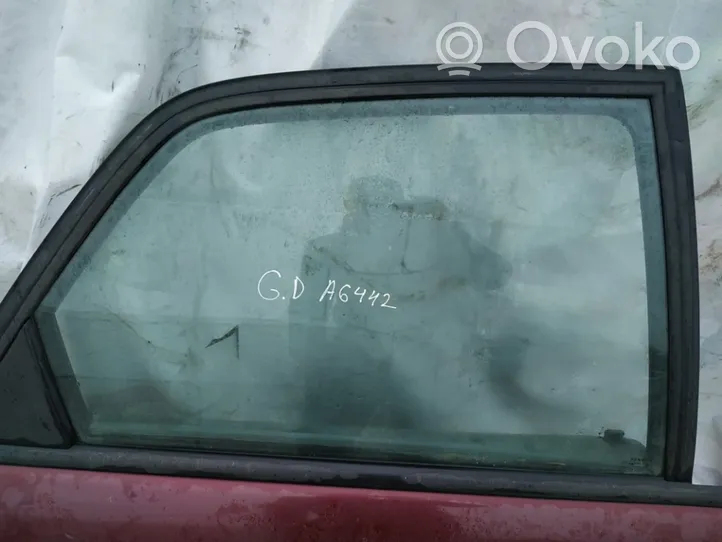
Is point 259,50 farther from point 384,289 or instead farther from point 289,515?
point 289,515

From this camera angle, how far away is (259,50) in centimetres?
127

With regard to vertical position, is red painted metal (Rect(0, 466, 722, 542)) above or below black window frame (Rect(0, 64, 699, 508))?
below

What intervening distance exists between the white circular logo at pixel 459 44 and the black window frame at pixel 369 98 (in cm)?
7

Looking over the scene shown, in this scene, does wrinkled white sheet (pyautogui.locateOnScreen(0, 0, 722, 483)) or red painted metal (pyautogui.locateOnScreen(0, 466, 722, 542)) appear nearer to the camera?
red painted metal (pyautogui.locateOnScreen(0, 466, 722, 542))

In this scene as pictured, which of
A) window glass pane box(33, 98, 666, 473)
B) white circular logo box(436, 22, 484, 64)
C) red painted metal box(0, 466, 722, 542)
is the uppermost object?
white circular logo box(436, 22, 484, 64)

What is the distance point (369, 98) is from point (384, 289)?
0.37 m

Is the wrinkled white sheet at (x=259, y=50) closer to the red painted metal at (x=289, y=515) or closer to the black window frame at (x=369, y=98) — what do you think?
the black window frame at (x=369, y=98)

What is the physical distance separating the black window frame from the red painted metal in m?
0.02

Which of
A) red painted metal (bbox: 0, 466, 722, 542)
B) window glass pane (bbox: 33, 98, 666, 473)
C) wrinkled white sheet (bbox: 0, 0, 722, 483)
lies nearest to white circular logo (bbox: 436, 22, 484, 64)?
wrinkled white sheet (bbox: 0, 0, 722, 483)

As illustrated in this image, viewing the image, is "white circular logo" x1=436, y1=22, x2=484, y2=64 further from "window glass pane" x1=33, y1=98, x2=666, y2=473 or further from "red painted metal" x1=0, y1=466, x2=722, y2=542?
"red painted metal" x1=0, y1=466, x2=722, y2=542

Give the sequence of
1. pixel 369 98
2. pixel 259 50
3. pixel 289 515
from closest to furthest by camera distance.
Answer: pixel 289 515 < pixel 369 98 < pixel 259 50

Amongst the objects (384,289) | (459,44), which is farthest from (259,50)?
(384,289)

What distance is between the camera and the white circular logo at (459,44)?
1160 millimetres

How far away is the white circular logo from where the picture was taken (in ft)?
3.81
